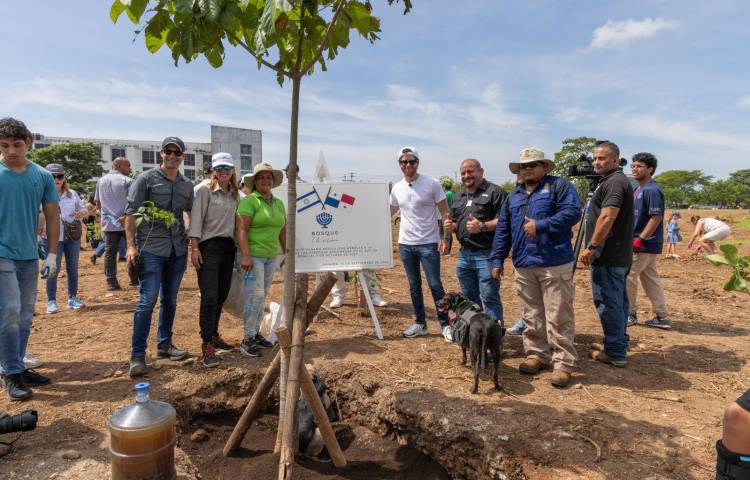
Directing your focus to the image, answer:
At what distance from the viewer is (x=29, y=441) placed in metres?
2.89

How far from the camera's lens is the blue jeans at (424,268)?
15.8ft

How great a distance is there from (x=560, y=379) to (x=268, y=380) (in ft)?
8.03

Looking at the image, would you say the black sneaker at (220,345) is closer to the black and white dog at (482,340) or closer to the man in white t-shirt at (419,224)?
the man in white t-shirt at (419,224)

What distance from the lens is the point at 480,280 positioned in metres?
Answer: 4.63

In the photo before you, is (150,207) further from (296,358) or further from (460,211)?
(460,211)

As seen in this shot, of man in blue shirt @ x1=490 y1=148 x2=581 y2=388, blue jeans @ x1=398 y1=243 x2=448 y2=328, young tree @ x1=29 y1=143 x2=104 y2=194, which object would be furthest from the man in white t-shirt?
young tree @ x1=29 y1=143 x2=104 y2=194

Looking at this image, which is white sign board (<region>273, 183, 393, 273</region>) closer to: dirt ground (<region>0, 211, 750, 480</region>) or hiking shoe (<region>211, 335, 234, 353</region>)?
dirt ground (<region>0, 211, 750, 480</region>)

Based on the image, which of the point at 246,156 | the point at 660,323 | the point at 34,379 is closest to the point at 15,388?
the point at 34,379

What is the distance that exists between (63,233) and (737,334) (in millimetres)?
8955

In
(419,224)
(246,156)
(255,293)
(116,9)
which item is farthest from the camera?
(246,156)

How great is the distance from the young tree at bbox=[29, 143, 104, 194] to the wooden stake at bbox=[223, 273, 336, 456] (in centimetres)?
5289

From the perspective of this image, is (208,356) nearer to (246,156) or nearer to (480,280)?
(480,280)

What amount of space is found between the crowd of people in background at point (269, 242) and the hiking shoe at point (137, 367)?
1 cm

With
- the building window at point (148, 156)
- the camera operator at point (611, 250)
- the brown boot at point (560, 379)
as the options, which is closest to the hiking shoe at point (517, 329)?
the camera operator at point (611, 250)
